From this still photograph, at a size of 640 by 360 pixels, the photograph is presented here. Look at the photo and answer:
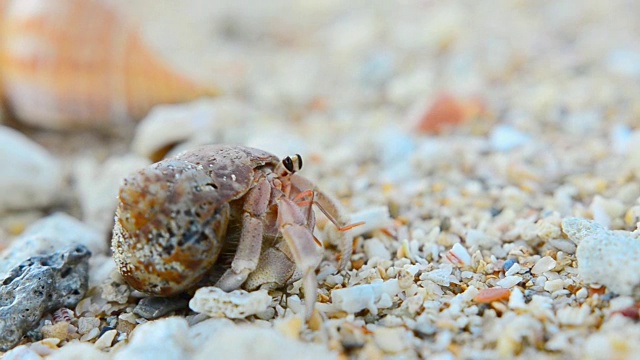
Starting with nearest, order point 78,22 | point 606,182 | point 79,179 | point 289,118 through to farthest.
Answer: point 606,182
point 79,179
point 78,22
point 289,118

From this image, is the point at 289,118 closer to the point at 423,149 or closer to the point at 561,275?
the point at 423,149

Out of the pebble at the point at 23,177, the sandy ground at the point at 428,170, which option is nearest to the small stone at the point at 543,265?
the sandy ground at the point at 428,170

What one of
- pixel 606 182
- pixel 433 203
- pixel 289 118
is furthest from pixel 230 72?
pixel 606 182

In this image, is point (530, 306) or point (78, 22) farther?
point (78, 22)

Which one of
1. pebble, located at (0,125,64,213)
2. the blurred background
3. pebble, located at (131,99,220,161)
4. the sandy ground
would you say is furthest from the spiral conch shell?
pebble, located at (0,125,64,213)

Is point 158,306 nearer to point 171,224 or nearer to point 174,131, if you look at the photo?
point 171,224

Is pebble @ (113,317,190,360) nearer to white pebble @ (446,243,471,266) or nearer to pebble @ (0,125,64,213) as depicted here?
white pebble @ (446,243,471,266)

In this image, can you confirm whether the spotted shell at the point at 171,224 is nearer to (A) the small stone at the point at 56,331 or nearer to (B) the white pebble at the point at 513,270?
(A) the small stone at the point at 56,331
